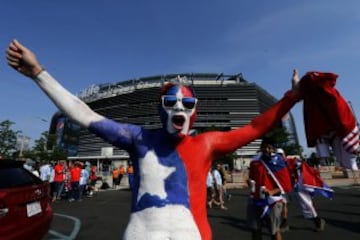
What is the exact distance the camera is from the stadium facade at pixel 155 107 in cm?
7856

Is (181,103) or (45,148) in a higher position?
(45,148)

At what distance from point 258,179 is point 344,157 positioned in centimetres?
395

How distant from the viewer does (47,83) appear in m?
2.29

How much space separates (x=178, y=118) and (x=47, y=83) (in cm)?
86

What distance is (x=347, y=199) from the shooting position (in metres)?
13.6

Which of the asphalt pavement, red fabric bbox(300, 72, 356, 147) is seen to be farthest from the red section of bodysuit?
the asphalt pavement

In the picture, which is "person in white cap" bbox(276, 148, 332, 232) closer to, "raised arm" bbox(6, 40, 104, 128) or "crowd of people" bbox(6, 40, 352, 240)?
"crowd of people" bbox(6, 40, 352, 240)

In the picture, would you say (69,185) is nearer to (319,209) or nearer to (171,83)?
(319,209)

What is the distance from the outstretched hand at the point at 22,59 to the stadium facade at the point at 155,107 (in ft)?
232

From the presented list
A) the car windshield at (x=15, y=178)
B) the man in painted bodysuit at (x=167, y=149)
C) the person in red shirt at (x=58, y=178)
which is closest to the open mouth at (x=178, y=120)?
the man in painted bodysuit at (x=167, y=149)

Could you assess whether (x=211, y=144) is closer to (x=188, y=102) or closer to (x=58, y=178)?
(x=188, y=102)

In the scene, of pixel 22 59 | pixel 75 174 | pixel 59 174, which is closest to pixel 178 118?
pixel 22 59

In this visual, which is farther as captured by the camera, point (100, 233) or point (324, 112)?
point (100, 233)

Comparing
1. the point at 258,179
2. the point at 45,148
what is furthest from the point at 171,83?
the point at 45,148
